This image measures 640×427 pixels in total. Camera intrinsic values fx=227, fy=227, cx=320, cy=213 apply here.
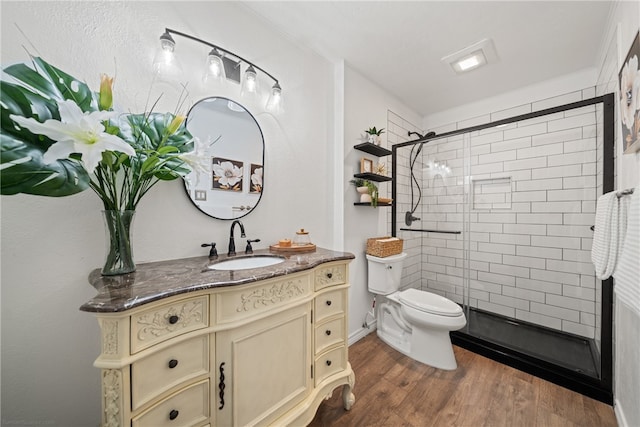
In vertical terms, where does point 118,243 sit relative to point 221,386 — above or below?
above

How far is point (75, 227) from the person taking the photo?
3.13 feet

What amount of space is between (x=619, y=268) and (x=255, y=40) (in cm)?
224

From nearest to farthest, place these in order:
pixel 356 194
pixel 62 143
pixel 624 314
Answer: pixel 62 143, pixel 624 314, pixel 356 194

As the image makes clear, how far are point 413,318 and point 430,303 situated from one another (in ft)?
0.73

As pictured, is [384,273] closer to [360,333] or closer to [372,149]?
[360,333]

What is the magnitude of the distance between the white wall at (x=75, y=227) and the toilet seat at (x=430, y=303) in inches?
60.9

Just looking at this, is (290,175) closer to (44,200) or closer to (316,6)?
(316,6)

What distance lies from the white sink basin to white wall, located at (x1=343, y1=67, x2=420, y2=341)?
855 millimetres

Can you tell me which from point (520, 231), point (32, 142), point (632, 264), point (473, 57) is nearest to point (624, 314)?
point (632, 264)

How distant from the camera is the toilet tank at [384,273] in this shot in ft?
6.73

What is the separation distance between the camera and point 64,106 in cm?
60

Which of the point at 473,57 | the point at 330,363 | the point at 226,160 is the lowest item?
the point at 330,363

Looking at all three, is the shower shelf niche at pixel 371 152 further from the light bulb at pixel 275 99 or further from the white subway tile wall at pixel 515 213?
the light bulb at pixel 275 99

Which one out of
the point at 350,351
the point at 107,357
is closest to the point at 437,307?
the point at 350,351
